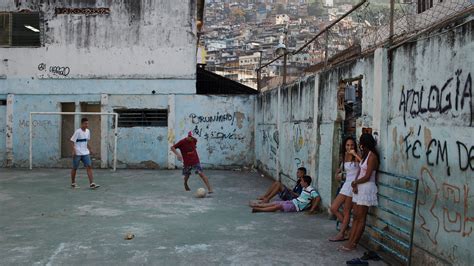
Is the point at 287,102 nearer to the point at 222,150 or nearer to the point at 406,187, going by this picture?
the point at 222,150

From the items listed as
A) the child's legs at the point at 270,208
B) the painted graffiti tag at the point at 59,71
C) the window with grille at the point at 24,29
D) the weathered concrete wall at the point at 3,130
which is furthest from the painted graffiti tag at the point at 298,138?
the weathered concrete wall at the point at 3,130

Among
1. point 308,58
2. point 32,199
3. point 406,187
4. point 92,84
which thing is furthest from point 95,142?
point 406,187

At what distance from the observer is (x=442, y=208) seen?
4426mm

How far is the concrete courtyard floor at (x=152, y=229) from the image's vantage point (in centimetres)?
553

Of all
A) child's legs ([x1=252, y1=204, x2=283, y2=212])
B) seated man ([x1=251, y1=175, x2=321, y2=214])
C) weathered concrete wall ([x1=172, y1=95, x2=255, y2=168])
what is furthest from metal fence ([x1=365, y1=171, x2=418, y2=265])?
weathered concrete wall ([x1=172, y1=95, x2=255, y2=168])

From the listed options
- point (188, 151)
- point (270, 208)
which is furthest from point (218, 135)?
point (270, 208)

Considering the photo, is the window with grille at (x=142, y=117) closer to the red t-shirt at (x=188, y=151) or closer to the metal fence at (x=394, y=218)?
the red t-shirt at (x=188, y=151)

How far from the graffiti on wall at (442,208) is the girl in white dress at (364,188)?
0.77 meters

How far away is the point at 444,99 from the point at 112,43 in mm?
13778

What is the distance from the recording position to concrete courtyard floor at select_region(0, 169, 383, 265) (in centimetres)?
553

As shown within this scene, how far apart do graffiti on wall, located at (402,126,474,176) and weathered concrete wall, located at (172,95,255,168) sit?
11395 millimetres

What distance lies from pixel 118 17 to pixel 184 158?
805cm

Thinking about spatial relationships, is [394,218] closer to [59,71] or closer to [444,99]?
[444,99]

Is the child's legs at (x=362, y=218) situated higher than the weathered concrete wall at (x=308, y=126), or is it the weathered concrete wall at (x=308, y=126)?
the weathered concrete wall at (x=308, y=126)
